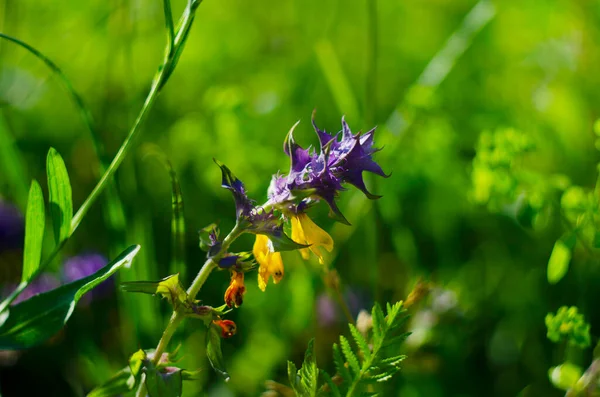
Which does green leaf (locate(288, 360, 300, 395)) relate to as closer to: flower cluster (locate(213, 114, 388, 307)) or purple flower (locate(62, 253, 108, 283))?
flower cluster (locate(213, 114, 388, 307))

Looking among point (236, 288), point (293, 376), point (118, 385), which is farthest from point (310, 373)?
point (118, 385)

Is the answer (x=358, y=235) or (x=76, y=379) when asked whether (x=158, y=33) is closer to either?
(x=358, y=235)

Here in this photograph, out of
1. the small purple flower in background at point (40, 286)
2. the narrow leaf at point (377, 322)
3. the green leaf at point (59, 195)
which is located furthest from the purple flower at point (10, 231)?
the narrow leaf at point (377, 322)

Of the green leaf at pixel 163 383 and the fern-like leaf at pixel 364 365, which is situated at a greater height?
the green leaf at pixel 163 383

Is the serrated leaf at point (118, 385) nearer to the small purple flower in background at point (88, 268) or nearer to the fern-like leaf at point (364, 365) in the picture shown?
the fern-like leaf at point (364, 365)

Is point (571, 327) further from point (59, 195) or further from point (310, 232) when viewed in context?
point (59, 195)

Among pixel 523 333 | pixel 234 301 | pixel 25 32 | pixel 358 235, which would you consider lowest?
pixel 523 333

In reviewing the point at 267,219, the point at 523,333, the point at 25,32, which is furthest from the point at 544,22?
the point at 267,219

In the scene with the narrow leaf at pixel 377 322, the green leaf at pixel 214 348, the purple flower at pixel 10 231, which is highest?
the green leaf at pixel 214 348

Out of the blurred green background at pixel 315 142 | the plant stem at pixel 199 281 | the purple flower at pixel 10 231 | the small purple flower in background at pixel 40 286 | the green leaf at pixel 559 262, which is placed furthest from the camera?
the purple flower at pixel 10 231
